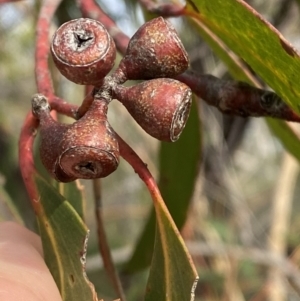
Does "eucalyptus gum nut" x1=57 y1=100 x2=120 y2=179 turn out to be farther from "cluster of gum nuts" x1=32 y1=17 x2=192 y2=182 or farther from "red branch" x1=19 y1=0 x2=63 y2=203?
"red branch" x1=19 y1=0 x2=63 y2=203

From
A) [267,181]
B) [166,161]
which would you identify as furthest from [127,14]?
[267,181]

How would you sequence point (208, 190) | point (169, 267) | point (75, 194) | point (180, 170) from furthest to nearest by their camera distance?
point (208, 190)
point (180, 170)
point (75, 194)
point (169, 267)

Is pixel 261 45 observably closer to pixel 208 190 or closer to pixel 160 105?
pixel 160 105

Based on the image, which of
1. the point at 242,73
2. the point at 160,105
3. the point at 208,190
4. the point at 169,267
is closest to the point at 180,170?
the point at 242,73

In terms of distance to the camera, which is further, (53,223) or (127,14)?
(127,14)

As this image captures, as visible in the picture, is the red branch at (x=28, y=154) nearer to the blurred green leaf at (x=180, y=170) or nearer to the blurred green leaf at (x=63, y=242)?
the blurred green leaf at (x=63, y=242)

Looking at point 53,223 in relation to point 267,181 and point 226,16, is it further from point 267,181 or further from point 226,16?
point 267,181
